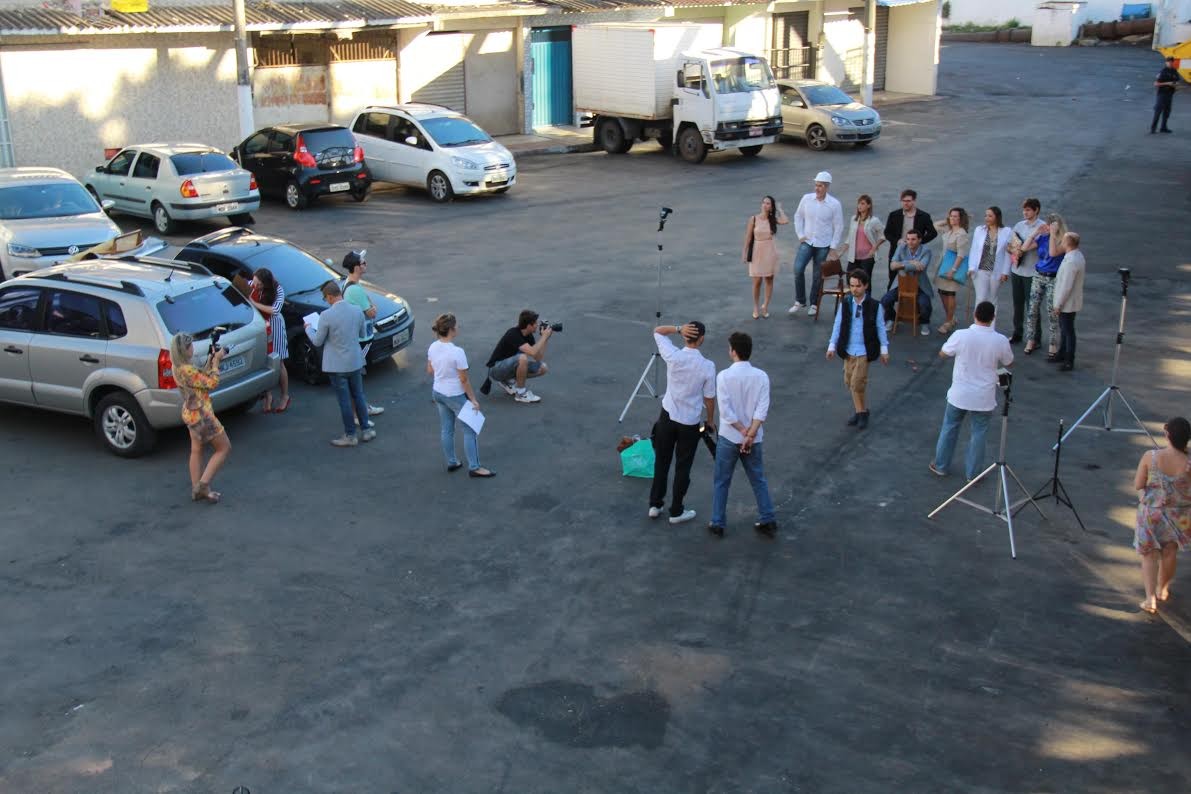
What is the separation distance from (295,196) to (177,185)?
286 cm

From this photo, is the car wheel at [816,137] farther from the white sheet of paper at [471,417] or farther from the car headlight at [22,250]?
the white sheet of paper at [471,417]

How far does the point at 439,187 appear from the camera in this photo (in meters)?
24.0

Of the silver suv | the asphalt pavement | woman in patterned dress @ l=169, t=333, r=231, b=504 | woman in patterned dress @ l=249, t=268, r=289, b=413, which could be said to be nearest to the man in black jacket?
the asphalt pavement

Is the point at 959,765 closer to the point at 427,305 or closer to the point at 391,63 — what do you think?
the point at 427,305

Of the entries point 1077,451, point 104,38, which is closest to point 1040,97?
point 104,38

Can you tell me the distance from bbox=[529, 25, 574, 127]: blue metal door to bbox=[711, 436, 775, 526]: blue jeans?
83.7 ft

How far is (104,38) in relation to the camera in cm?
2447

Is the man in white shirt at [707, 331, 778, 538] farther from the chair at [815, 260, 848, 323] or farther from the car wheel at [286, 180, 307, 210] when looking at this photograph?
the car wheel at [286, 180, 307, 210]

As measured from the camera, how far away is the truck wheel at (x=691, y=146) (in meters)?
28.5

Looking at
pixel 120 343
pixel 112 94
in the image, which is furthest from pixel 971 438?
pixel 112 94

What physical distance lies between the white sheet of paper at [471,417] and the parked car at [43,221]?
874 centimetres

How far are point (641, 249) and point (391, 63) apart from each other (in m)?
13.5

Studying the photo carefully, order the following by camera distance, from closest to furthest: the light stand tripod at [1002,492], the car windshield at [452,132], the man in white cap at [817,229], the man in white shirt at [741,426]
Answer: the man in white shirt at [741,426] → the light stand tripod at [1002,492] → the man in white cap at [817,229] → the car windshield at [452,132]

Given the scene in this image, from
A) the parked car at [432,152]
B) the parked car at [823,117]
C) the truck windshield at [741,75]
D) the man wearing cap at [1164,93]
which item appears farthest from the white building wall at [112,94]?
the man wearing cap at [1164,93]
